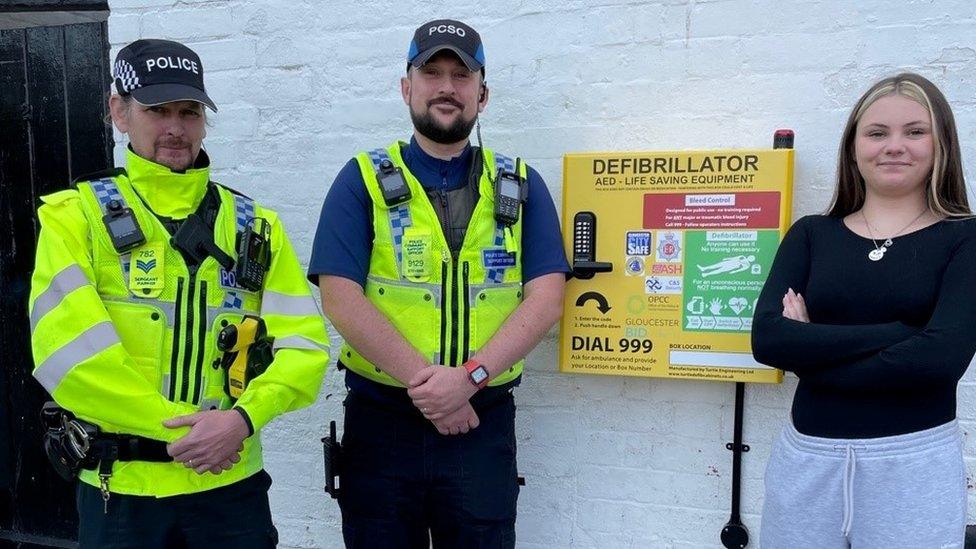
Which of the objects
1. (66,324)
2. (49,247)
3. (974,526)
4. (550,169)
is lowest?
(974,526)

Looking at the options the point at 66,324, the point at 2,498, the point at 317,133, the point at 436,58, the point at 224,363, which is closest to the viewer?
the point at 66,324

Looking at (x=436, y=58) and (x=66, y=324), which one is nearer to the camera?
(x=66, y=324)

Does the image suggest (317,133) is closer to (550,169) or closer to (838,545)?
(550,169)

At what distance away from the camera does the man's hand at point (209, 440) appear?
1.83m

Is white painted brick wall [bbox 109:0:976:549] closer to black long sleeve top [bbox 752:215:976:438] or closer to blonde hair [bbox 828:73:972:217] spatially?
blonde hair [bbox 828:73:972:217]

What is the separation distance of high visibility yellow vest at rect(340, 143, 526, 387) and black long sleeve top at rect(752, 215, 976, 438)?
2.47 feet

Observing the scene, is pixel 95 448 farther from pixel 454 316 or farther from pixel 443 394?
pixel 454 316

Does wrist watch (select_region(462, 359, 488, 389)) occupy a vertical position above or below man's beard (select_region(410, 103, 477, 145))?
below

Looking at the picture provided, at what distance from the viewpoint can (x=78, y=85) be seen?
3127 millimetres

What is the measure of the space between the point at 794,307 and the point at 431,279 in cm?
98

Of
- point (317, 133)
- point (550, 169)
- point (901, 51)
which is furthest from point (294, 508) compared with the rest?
point (901, 51)

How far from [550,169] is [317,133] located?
0.91m

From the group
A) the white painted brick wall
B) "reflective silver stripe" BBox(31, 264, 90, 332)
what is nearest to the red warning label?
the white painted brick wall

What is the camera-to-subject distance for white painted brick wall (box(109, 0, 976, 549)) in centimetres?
239
